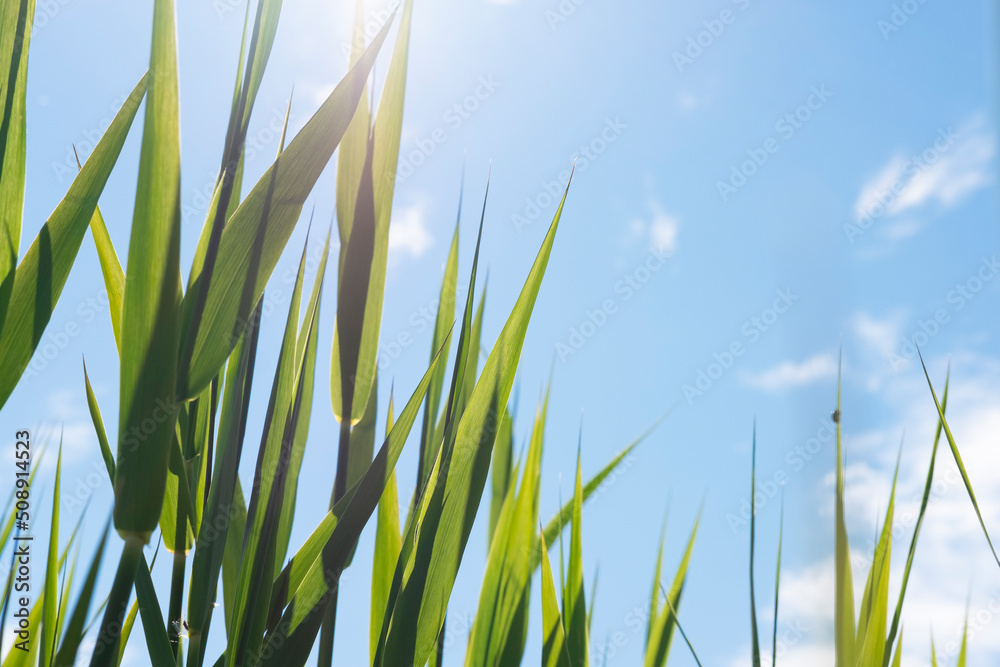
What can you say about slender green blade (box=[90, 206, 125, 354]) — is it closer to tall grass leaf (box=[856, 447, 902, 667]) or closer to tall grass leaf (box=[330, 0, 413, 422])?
tall grass leaf (box=[330, 0, 413, 422])

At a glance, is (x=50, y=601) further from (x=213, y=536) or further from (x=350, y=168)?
(x=350, y=168)

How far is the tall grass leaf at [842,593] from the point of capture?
0.35 metres

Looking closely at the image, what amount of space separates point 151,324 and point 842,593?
48 cm

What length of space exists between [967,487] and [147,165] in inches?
30.1

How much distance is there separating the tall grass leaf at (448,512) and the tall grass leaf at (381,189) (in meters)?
0.21

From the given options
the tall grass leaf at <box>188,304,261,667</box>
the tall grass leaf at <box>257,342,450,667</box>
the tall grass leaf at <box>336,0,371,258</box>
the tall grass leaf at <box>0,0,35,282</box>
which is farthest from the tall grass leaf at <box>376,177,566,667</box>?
the tall grass leaf at <box>0,0,35,282</box>

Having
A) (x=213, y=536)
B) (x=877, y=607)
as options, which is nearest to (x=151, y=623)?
(x=213, y=536)

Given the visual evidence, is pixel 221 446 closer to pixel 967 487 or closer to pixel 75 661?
pixel 75 661

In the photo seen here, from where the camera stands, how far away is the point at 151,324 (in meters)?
0.49

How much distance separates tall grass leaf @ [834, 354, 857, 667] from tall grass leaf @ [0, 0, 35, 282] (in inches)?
24.8

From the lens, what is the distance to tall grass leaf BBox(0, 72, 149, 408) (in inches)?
20.0

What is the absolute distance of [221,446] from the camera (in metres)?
0.57

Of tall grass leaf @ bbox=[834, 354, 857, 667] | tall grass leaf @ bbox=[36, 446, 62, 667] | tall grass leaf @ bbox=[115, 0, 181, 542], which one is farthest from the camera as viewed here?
tall grass leaf @ bbox=[36, 446, 62, 667]

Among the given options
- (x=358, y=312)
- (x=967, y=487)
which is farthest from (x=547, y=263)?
(x=967, y=487)
